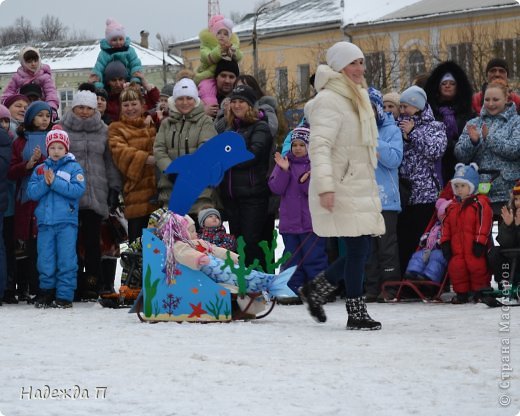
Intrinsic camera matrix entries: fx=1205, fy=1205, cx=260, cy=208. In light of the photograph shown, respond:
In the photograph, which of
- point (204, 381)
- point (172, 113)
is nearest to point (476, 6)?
point (172, 113)

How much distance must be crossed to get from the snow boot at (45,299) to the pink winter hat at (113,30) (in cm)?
305

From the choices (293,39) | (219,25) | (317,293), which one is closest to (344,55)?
(317,293)

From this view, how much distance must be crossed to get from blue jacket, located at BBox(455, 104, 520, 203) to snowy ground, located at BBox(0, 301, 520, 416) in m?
1.61

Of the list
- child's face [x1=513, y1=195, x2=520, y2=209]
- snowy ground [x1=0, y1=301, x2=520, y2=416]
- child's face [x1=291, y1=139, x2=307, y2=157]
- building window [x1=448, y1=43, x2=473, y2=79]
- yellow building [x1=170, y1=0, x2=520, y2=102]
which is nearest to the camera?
snowy ground [x1=0, y1=301, x2=520, y2=416]

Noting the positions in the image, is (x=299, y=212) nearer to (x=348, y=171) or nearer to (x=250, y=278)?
(x=250, y=278)

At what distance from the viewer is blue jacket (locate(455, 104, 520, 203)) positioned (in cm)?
997

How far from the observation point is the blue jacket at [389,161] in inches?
391

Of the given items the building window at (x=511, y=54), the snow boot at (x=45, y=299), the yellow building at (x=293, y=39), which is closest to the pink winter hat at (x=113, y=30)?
the snow boot at (x=45, y=299)

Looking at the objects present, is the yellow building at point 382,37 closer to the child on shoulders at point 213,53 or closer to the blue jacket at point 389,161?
the child on shoulders at point 213,53

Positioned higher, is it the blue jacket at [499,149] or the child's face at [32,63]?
the child's face at [32,63]

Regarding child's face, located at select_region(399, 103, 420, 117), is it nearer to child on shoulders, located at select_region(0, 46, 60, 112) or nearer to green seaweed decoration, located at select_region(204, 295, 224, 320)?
green seaweed decoration, located at select_region(204, 295, 224, 320)

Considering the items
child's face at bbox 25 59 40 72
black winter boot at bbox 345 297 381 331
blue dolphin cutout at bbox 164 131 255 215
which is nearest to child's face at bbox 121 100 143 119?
blue dolphin cutout at bbox 164 131 255 215

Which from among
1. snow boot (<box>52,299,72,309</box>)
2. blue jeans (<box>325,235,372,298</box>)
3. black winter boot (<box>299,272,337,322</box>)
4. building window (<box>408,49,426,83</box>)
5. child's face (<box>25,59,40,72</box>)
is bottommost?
snow boot (<box>52,299,72,309</box>)

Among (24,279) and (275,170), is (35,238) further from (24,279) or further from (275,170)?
(275,170)
